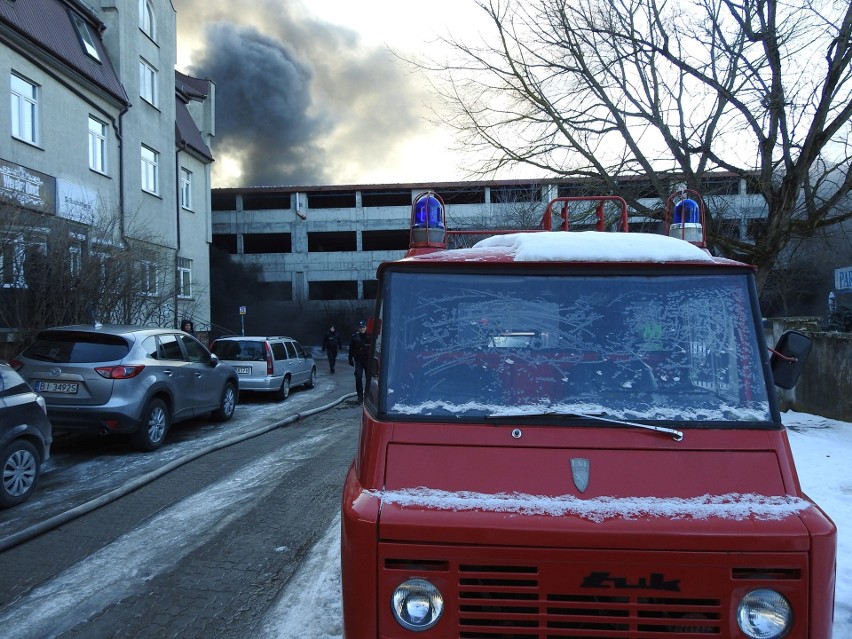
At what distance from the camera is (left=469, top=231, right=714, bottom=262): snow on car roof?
9.46ft

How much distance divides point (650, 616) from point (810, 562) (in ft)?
1.92

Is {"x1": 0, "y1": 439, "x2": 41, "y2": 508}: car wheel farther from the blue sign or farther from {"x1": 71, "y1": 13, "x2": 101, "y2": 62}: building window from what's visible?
{"x1": 71, "y1": 13, "x2": 101, "y2": 62}: building window

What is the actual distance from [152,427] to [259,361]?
579 cm

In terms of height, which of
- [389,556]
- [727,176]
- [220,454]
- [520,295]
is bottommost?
[220,454]

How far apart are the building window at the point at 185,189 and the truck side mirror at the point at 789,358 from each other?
24.5 metres

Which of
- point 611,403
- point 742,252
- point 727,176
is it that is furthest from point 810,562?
point 727,176

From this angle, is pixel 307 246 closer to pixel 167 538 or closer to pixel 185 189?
pixel 185 189

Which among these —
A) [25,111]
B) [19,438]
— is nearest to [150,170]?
[25,111]

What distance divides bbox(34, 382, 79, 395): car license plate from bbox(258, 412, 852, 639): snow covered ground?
4.60 metres

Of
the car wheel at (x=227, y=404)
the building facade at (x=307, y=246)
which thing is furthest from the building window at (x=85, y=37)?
the building facade at (x=307, y=246)

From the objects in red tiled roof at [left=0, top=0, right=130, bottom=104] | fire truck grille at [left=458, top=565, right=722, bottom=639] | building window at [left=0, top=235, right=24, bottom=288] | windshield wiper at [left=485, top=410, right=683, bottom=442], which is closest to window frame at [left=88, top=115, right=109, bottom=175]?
red tiled roof at [left=0, top=0, right=130, bottom=104]

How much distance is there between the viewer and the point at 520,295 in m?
2.90

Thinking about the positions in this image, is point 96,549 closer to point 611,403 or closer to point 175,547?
point 175,547

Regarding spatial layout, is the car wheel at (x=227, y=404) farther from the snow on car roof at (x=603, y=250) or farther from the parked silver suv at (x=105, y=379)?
the snow on car roof at (x=603, y=250)
